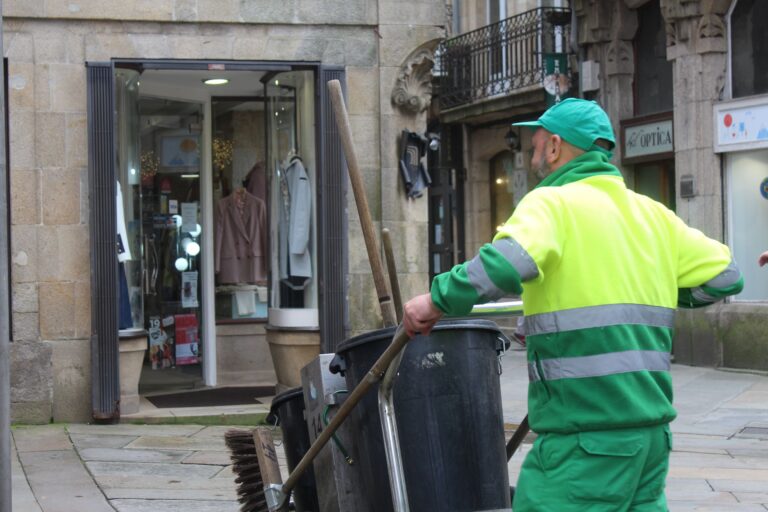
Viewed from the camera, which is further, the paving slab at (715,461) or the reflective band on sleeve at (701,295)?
the paving slab at (715,461)

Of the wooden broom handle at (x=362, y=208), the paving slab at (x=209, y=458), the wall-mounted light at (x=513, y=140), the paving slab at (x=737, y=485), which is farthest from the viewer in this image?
the wall-mounted light at (x=513, y=140)

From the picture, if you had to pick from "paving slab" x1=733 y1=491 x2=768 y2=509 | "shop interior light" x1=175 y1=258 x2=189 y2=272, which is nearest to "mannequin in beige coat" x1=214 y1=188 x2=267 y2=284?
"shop interior light" x1=175 y1=258 x2=189 y2=272

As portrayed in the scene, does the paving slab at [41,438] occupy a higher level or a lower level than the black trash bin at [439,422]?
lower

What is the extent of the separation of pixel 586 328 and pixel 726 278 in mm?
597

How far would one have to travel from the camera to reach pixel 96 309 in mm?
9609

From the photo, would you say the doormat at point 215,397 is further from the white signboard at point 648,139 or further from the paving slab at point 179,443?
the white signboard at point 648,139

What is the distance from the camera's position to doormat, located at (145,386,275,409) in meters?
10.6

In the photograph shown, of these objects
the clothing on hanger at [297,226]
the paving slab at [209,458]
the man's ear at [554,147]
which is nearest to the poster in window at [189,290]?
the clothing on hanger at [297,226]

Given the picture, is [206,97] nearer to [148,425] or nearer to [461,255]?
[148,425]

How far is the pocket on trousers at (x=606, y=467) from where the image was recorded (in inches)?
142

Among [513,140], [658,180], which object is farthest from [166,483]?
[513,140]

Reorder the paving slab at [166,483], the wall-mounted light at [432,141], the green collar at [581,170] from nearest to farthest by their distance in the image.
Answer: the green collar at [581,170]
the paving slab at [166,483]
the wall-mounted light at [432,141]

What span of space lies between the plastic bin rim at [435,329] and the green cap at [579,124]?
1104 mm

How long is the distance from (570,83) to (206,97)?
9.19 m
